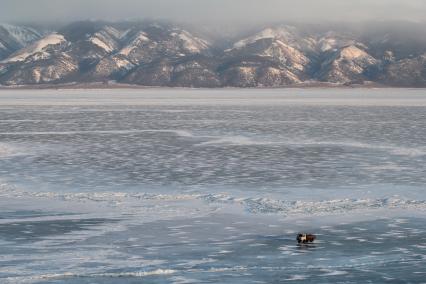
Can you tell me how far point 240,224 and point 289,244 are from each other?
251cm

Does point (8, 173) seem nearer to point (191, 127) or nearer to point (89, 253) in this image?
point (89, 253)

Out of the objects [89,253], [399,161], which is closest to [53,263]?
[89,253]

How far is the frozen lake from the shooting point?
15.5m


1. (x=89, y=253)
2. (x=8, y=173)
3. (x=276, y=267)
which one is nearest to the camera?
(x=276, y=267)

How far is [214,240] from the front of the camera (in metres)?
18.1

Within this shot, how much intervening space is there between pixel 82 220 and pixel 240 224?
13.6 ft

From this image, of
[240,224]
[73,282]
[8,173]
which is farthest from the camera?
[8,173]

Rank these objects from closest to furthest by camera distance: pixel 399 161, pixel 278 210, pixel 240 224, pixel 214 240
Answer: pixel 214 240
pixel 240 224
pixel 278 210
pixel 399 161

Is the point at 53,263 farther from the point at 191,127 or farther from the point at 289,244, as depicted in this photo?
the point at 191,127

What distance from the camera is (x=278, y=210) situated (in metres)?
21.9

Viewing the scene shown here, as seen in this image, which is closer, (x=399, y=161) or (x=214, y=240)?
(x=214, y=240)

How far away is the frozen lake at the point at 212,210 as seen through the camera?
15.5m

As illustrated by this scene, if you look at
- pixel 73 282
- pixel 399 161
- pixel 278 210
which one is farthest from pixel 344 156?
pixel 73 282

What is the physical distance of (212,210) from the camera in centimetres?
2194
